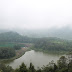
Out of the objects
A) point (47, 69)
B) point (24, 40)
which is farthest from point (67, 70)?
point (24, 40)

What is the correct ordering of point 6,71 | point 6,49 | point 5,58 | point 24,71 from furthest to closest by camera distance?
point 6,49, point 5,58, point 6,71, point 24,71

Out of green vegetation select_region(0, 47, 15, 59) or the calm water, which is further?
green vegetation select_region(0, 47, 15, 59)

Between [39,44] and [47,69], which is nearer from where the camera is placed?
[47,69]

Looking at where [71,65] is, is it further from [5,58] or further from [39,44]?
[39,44]

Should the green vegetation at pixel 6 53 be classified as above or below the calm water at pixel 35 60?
above

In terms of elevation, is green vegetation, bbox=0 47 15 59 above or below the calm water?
above

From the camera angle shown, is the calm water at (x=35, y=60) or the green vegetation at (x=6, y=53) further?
the green vegetation at (x=6, y=53)

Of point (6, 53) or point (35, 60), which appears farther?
point (6, 53)

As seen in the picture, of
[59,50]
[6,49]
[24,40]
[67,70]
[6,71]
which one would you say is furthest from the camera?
[24,40]

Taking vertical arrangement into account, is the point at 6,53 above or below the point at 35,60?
above

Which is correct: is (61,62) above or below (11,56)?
above
